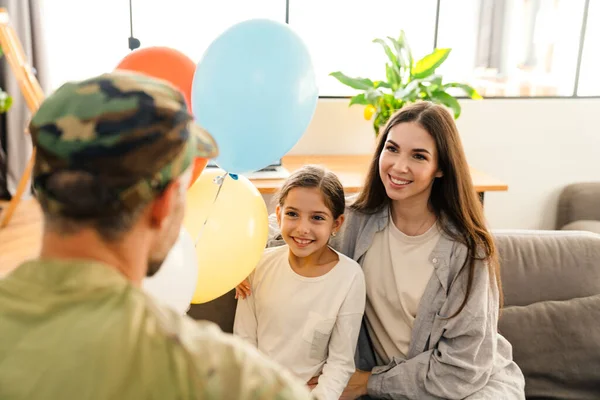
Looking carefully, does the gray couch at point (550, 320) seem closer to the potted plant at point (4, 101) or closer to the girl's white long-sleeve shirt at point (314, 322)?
the girl's white long-sleeve shirt at point (314, 322)

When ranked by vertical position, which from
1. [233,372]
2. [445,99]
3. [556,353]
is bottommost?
[556,353]

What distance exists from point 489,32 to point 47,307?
149 inches

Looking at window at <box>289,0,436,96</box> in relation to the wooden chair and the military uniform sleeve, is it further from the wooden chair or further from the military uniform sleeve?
the military uniform sleeve

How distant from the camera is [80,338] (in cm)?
63

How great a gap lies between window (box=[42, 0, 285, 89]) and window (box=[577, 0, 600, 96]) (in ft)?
6.47

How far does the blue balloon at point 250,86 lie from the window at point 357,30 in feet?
7.64

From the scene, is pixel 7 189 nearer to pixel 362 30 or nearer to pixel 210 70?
pixel 362 30

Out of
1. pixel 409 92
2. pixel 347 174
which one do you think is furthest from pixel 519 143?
pixel 347 174

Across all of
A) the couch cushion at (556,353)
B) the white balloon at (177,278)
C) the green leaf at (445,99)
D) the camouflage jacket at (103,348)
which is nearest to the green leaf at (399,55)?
the green leaf at (445,99)

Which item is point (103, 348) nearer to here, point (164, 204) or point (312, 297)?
point (164, 204)

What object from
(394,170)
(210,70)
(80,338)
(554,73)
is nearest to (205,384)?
(80,338)

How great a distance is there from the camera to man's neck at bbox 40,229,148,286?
698 mm

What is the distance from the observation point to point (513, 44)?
3984 mm

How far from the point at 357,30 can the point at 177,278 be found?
2.92 meters
